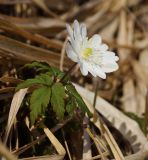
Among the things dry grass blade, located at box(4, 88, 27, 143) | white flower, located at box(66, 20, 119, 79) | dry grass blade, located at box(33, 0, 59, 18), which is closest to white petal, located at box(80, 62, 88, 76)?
white flower, located at box(66, 20, 119, 79)

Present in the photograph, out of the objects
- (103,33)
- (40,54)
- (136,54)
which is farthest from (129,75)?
(40,54)

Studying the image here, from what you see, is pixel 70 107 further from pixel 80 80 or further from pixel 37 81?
pixel 80 80

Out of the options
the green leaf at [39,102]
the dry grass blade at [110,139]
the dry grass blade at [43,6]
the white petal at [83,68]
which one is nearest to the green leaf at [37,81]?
the green leaf at [39,102]

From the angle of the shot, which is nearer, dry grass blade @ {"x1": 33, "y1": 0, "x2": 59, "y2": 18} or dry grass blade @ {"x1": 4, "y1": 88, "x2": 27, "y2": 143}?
dry grass blade @ {"x1": 4, "y1": 88, "x2": 27, "y2": 143}

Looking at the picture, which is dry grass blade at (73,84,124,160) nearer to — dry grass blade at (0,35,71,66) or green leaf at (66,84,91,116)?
green leaf at (66,84,91,116)

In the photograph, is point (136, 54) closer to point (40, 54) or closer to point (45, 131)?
point (40, 54)

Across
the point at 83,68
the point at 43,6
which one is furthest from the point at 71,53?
the point at 43,6

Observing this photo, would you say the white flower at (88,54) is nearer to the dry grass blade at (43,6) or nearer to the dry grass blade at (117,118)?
the dry grass blade at (117,118)
